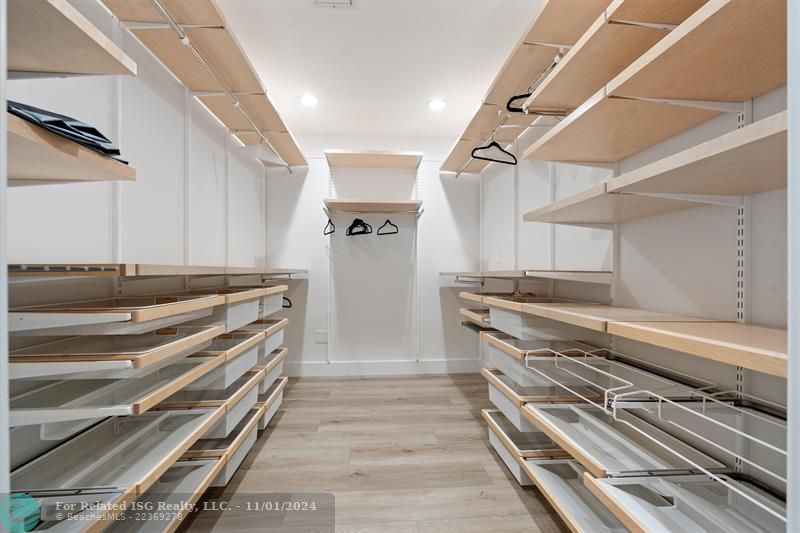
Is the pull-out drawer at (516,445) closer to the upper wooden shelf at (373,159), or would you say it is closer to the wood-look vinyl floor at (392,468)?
the wood-look vinyl floor at (392,468)

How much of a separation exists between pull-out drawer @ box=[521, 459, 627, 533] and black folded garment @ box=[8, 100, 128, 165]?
172 cm

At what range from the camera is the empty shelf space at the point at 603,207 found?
110 cm

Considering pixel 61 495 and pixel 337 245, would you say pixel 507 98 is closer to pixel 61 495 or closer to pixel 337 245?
pixel 337 245

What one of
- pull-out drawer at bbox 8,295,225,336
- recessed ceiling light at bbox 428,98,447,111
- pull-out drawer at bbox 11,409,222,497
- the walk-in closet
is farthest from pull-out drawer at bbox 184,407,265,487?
recessed ceiling light at bbox 428,98,447,111

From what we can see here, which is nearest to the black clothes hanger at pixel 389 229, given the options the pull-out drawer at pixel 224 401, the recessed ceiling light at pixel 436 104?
the recessed ceiling light at pixel 436 104

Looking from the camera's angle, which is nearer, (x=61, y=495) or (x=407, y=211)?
(x=61, y=495)

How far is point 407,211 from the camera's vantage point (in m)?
3.27

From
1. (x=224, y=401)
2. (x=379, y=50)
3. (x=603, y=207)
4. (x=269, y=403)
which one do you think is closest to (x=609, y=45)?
(x=603, y=207)

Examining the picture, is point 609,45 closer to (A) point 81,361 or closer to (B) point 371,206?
(A) point 81,361

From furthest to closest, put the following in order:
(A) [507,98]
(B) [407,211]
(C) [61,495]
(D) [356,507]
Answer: (B) [407,211] < (A) [507,98] < (D) [356,507] < (C) [61,495]

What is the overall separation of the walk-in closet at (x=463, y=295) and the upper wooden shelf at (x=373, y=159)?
59 mm

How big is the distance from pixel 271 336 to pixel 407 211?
173cm

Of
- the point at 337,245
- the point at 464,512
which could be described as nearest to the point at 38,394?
the point at 464,512

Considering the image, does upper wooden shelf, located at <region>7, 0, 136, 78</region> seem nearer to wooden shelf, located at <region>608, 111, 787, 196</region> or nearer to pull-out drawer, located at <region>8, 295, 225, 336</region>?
pull-out drawer, located at <region>8, 295, 225, 336</region>
